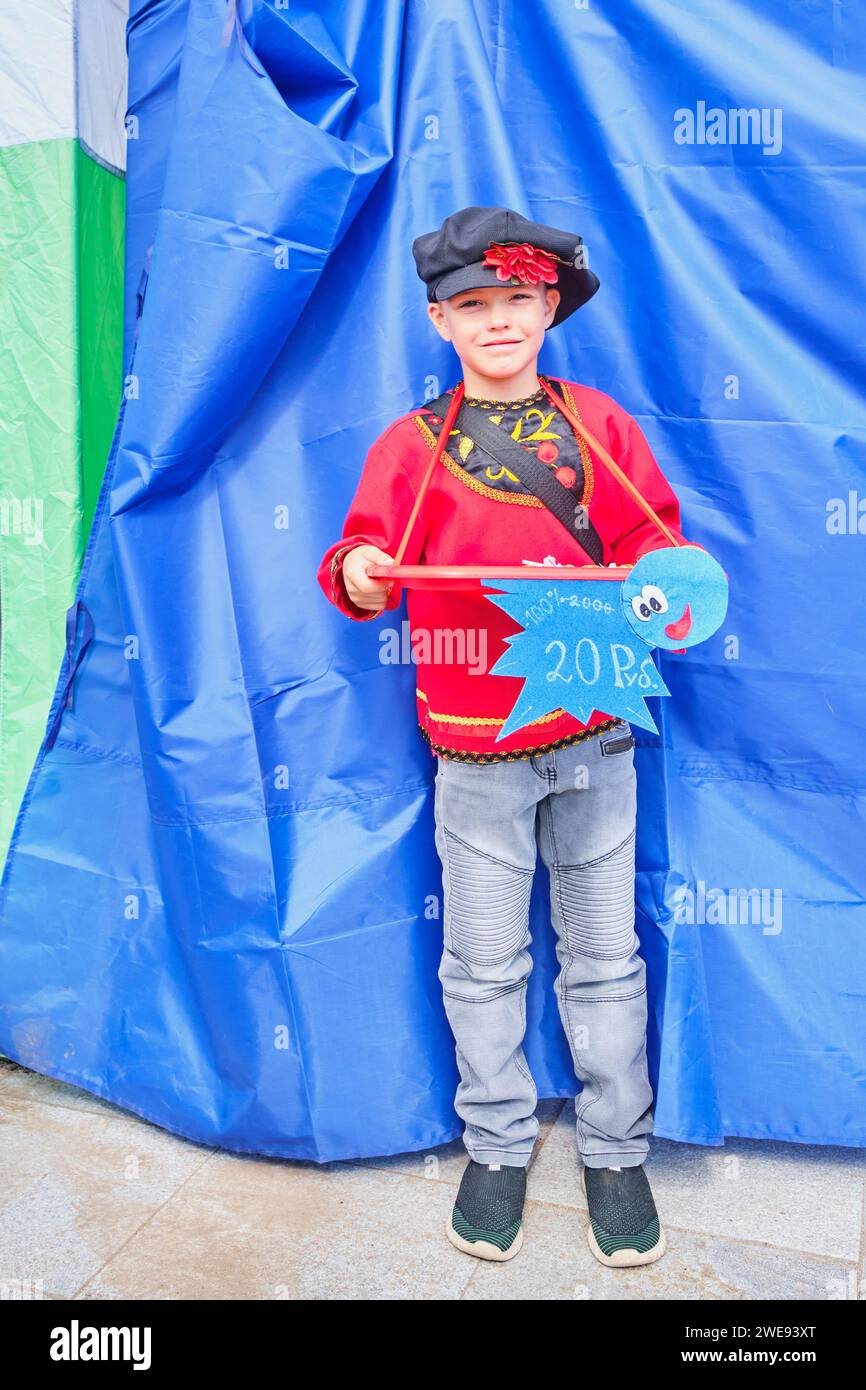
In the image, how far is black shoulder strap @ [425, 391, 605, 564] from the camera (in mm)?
1637

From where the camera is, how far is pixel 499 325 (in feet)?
5.36

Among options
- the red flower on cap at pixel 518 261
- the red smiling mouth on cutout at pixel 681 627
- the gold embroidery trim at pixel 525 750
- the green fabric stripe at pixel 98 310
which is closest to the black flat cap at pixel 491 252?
the red flower on cap at pixel 518 261

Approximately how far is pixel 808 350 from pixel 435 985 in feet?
3.54

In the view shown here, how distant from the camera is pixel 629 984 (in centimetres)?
185

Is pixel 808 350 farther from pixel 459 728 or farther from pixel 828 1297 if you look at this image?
pixel 828 1297

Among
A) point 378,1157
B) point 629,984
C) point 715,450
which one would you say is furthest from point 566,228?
point 378,1157

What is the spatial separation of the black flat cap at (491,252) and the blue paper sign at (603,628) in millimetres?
401

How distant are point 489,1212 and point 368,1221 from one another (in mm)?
190

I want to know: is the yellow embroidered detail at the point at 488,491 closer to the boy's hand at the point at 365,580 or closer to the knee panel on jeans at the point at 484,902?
the boy's hand at the point at 365,580

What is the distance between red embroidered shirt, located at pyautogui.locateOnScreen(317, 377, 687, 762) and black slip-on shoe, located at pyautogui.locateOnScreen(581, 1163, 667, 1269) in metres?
0.63

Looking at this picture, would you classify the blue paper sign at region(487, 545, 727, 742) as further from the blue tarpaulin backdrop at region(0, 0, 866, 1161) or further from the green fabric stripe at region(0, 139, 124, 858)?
the green fabric stripe at region(0, 139, 124, 858)

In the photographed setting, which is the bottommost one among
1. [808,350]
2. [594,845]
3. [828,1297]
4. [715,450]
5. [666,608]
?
[828,1297]

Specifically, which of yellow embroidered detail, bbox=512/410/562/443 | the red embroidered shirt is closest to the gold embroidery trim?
the red embroidered shirt

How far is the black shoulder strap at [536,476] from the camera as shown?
5.37ft
